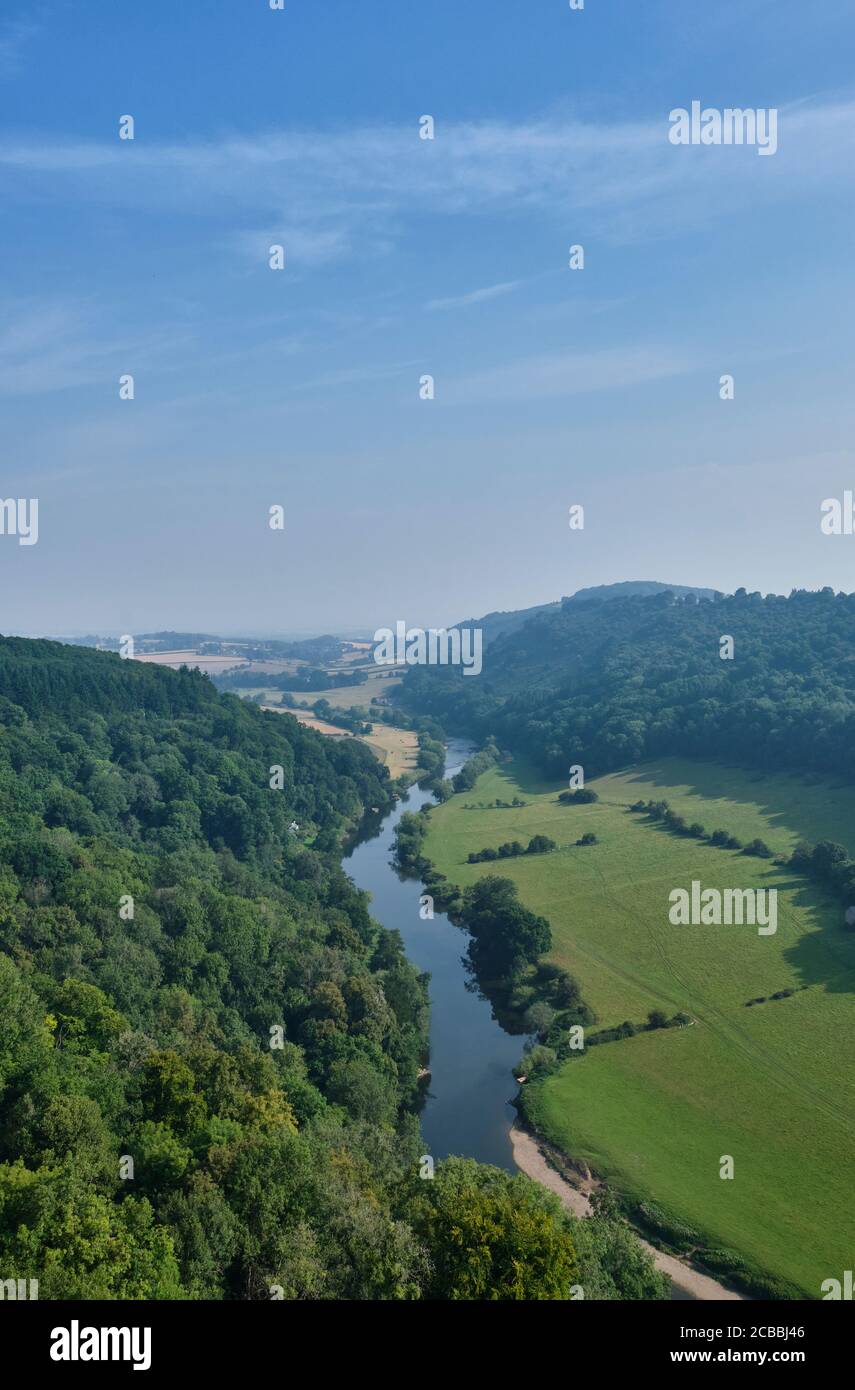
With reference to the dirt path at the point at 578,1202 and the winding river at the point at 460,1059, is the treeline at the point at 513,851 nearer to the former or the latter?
the winding river at the point at 460,1059

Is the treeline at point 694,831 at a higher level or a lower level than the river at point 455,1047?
higher

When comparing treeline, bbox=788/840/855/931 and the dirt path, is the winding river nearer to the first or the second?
the dirt path

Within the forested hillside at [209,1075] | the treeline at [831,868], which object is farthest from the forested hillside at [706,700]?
the forested hillside at [209,1075]

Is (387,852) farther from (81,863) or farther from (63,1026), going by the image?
(63,1026)

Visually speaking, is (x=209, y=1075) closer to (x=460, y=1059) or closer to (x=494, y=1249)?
(x=494, y=1249)

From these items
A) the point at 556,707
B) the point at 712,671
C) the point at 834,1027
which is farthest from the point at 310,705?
the point at 834,1027

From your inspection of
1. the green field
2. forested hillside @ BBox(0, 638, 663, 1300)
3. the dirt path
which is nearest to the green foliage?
forested hillside @ BBox(0, 638, 663, 1300)
